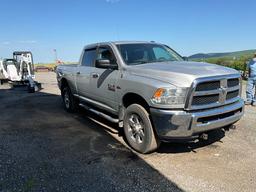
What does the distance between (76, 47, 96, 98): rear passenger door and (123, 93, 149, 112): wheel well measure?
1.50 metres

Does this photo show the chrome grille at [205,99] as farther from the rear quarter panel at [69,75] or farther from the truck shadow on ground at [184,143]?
the rear quarter panel at [69,75]

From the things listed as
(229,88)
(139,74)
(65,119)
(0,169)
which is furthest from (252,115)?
(0,169)

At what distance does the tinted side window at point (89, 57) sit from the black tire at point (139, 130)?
7.21 ft

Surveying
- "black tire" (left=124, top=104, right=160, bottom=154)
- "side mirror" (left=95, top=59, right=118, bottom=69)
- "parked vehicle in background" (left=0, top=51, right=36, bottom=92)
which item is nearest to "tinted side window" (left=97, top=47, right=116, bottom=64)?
"side mirror" (left=95, top=59, right=118, bottom=69)

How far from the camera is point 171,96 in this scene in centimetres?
365

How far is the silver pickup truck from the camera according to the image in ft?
12.0

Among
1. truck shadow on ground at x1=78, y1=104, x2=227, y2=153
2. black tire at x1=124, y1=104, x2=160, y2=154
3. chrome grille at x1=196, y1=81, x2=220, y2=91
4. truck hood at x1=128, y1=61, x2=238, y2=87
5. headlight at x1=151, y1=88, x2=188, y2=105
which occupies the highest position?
truck hood at x1=128, y1=61, x2=238, y2=87

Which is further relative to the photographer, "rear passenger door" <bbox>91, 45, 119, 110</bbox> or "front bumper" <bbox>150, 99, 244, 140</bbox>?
"rear passenger door" <bbox>91, 45, 119, 110</bbox>

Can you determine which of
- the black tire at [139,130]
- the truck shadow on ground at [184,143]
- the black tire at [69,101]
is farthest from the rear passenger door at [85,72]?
the black tire at [139,130]

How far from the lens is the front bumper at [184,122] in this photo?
142 inches

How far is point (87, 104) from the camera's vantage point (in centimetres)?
640

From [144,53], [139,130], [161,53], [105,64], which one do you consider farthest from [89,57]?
[139,130]

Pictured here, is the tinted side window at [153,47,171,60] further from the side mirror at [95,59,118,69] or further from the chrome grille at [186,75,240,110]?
the chrome grille at [186,75,240,110]

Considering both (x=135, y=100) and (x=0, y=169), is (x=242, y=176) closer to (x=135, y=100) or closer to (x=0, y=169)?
(x=135, y=100)
